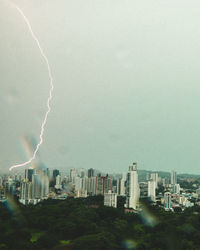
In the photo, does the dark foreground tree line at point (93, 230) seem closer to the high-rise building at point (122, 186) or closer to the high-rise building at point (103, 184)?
the high-rise building at point (103, 184)

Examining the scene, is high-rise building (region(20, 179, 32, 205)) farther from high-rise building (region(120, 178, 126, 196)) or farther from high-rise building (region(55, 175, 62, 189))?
high-rise building (region(55, 175, 62, 189))

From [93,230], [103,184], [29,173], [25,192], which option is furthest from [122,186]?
[93,230]

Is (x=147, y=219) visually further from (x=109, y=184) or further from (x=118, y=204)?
(x=109, y=184)

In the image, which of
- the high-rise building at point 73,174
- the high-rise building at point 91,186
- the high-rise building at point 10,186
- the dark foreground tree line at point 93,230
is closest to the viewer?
the dark foreground tree line at point 93,230

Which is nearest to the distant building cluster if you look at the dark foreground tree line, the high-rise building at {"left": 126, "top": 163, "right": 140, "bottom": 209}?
the high-rise building at {"left": 126, "top": 163, "right": 140, "bottom": 209}

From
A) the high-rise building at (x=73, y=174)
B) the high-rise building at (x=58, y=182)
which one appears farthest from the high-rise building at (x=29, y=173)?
the high-rise building at (x=73, y=174)

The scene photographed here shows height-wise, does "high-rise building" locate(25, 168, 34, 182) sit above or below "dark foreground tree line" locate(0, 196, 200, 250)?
above

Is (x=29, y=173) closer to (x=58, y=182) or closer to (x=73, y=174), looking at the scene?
(x=58, y=182)
